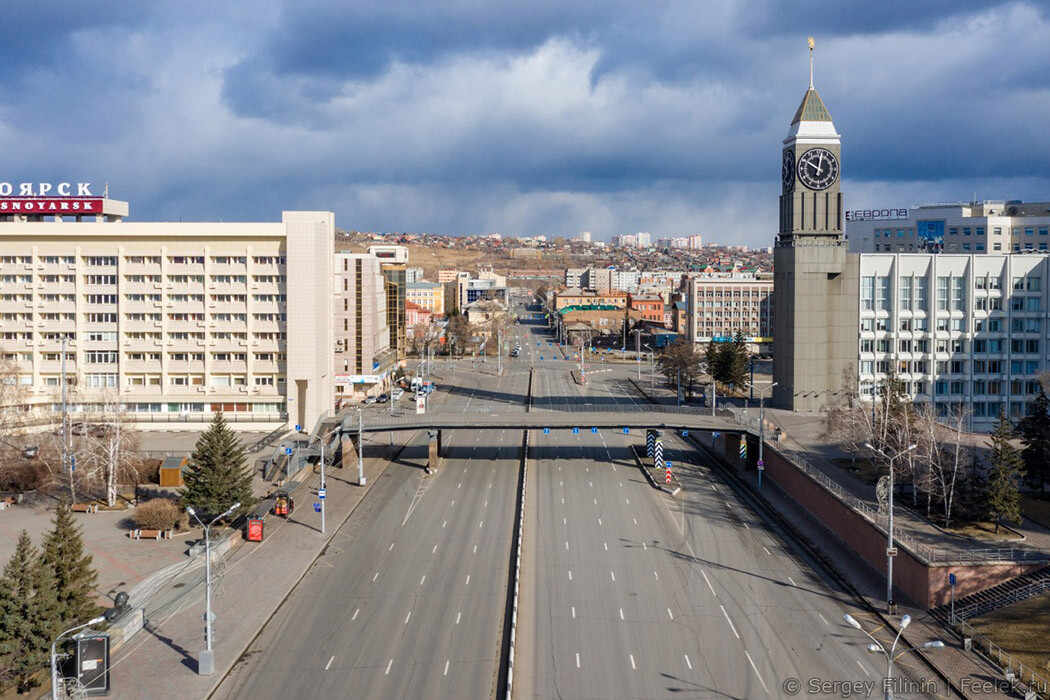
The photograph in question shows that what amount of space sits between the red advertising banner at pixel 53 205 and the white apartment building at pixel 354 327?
27.6 m

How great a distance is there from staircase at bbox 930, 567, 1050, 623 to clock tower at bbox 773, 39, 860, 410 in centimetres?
4295

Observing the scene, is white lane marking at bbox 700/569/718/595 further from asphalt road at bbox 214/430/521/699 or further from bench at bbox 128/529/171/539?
bench at bbox 128/529/171/539

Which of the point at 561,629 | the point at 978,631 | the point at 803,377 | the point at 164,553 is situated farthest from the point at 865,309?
the point at 164,553

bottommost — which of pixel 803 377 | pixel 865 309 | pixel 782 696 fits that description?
pixel 782 696

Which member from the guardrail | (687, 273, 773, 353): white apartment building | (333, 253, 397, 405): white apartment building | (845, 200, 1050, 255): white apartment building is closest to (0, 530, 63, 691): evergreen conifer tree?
the guardrail

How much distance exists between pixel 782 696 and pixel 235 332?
67.7 m

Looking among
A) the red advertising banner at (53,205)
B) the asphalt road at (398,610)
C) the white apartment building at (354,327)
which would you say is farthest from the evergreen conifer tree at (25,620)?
the white apartment building at (354,327)

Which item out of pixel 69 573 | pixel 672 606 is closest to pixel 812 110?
pixel 672 606

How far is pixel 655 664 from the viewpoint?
35656 millimetres

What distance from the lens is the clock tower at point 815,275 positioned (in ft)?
283

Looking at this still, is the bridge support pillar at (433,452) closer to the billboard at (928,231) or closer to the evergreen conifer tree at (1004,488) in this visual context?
the evergreen conifer tree at (1004,488)

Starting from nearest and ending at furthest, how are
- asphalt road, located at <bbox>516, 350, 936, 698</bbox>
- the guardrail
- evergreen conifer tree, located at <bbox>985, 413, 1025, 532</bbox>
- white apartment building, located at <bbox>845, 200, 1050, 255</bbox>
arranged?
asphalt road, located at <bbox>516, 350, 936, 698</bbox>
the guardrail
evergreen conifer tree, located at <bbox>985, 413, 1025, 532</bbox>
white apartment building, located at <bbox>845, 200, 1050, 255</bbox>

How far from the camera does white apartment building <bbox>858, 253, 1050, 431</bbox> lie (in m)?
84.3

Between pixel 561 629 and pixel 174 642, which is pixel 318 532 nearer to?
pixel 174 642
